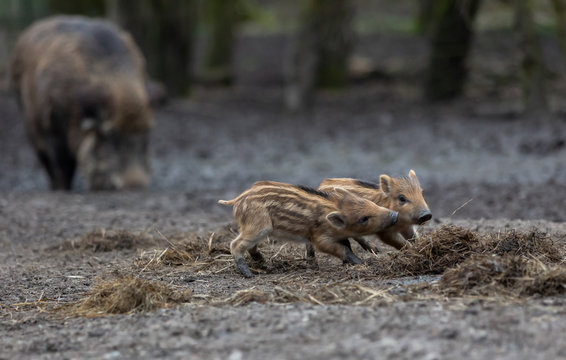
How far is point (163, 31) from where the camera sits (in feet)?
55.4

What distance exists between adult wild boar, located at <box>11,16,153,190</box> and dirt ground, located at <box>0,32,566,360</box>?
491 mm

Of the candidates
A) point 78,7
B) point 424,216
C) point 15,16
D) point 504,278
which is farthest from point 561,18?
point 15,16

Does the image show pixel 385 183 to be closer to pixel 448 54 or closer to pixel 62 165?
pixel 62 165

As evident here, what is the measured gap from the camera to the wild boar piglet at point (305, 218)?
5688 millimetres

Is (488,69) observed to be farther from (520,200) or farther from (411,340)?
(411,340)

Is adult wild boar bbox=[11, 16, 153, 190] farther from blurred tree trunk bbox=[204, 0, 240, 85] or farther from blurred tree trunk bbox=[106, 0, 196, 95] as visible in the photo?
blurred tree trunk bbox=[204, 0, 240, 85]

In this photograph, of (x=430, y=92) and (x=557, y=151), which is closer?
Answer: (x=557, y=151)

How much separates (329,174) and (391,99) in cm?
604

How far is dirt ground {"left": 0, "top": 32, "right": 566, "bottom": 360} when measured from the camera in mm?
4082

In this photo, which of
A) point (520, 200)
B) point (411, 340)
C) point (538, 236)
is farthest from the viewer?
point (520, 200)

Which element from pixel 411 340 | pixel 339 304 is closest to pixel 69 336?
pixel 339 304

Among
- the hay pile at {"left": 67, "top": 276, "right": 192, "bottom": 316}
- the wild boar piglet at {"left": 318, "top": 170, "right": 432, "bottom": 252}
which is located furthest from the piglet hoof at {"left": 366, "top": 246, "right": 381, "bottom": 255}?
the hay pile at {"left": 67, "top": 276, "right": 192, "bottom": 316}

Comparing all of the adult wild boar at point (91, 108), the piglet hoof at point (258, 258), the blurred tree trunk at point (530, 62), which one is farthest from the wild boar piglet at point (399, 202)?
the blurred tree trunk at point (530, 62)

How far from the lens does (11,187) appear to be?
12.4 metres
